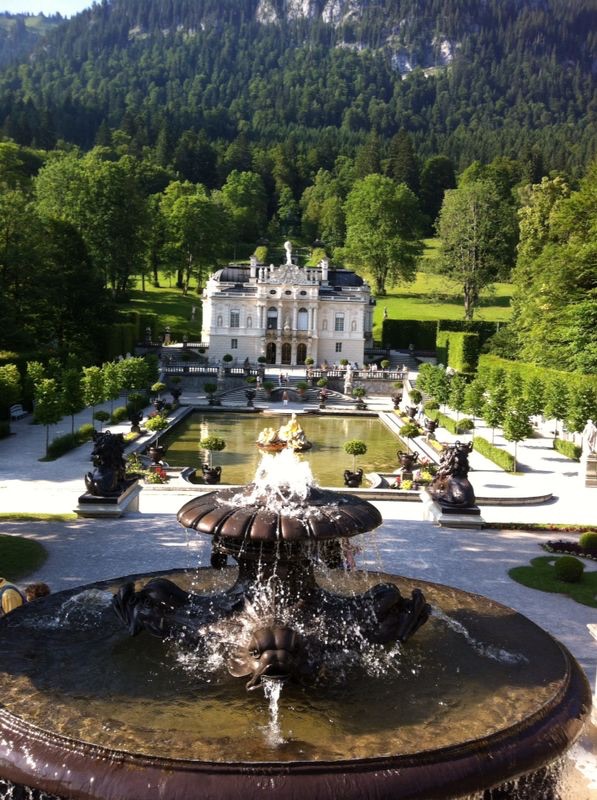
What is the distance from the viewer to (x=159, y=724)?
23.8 feet

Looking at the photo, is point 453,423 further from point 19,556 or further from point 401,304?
point 401,304

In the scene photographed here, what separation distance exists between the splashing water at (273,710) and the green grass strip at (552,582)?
763 cm

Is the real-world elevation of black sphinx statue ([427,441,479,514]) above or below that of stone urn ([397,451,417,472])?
above

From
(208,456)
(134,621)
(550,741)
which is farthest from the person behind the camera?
(208,456)

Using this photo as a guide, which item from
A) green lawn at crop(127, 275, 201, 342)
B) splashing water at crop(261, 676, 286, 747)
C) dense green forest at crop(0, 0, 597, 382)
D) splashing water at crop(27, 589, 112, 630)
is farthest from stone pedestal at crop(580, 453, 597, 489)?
green lawn at crop(127, 275, 201, 342)

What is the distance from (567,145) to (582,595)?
13908 cm

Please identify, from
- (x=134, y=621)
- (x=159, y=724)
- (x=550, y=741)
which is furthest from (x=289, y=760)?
(x=134, y=621)

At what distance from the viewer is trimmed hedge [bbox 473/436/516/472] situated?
1119 inches

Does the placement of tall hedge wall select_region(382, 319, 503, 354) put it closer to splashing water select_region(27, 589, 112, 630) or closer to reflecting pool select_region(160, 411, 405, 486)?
reflecting pool select_region(160, 411, 405, 486)

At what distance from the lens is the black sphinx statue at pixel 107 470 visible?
61.4 feet

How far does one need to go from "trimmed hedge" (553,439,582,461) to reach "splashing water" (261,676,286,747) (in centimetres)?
2560

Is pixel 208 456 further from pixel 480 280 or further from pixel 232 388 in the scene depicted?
pixel 480 280

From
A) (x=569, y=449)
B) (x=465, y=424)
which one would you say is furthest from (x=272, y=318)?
(x=569, y=449)

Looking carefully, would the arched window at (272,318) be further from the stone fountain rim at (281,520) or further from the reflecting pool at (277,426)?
the stone fountain rim at (281,520)
